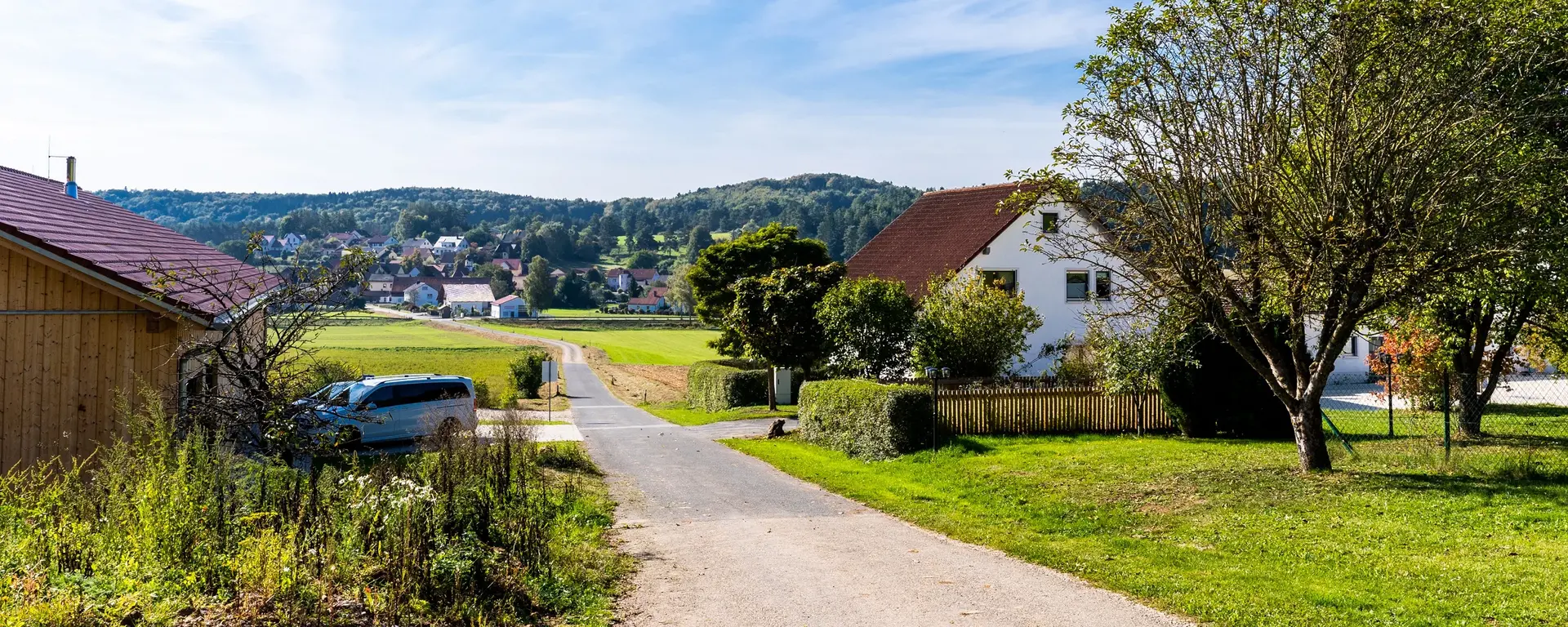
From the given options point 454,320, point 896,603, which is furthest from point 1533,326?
point 454,320

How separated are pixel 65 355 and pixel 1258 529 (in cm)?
1464

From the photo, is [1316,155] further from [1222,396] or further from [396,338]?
[396,338]

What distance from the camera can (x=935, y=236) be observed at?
44.0m

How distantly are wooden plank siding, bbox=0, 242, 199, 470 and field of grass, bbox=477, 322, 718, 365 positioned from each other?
5265cm

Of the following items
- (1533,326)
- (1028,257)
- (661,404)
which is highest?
(1028,257)

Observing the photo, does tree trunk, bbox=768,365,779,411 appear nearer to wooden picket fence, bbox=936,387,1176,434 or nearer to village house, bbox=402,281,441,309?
wooden picket fence, bbox=936,387,1176,434

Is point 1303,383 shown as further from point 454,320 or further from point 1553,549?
point 454,320

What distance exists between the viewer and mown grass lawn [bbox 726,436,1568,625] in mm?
8461

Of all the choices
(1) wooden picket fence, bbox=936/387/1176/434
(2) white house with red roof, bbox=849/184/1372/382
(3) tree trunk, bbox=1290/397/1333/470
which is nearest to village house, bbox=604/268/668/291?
(2) white house with red roof, bbox=849/184/1372/382

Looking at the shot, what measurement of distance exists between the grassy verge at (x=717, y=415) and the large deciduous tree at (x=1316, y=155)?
17951 mm

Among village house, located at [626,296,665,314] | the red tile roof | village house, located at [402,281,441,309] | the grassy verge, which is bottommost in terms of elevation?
the grassy verge

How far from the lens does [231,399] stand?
449 inches

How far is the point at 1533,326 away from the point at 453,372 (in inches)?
1859

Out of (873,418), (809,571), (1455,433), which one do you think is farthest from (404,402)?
(1455,433)
